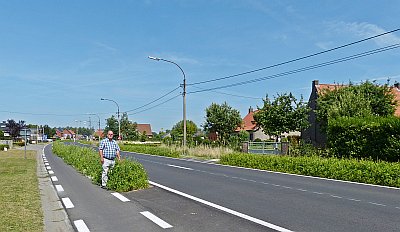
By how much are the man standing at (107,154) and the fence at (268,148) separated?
44.9 feet

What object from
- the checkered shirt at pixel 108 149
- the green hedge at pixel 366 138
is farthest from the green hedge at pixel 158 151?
the checkered shirt at pixel 108 149

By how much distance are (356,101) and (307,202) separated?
69.0 feet

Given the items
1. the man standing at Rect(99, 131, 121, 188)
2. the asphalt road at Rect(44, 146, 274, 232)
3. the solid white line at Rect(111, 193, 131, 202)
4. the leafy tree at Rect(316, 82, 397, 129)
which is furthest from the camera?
the leafy tree at Rect(316, 82, 397, 129)

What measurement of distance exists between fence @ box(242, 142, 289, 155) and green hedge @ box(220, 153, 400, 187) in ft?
9.57

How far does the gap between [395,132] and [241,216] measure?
11.6 metres

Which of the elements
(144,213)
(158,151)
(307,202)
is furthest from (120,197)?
(158,151)

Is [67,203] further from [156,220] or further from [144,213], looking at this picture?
[156,220]

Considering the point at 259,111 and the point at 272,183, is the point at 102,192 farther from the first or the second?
the point at 259,111

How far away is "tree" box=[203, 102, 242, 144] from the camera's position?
153 feet

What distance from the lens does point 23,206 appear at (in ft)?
27.8

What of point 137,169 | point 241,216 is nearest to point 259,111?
point 137,169

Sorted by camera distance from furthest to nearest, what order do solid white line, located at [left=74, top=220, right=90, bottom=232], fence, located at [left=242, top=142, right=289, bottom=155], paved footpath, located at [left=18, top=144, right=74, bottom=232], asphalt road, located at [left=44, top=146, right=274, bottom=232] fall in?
fence, located at [left=242, top=142, right=289, bottom=155], paved footpath, located at [left=18, top=144, right=74, bottom=232], asphalt road, located at [left=44, top=146, right=274, bottom=232], solid white line, located at [left=74, top=220, right=90, bottom=232]

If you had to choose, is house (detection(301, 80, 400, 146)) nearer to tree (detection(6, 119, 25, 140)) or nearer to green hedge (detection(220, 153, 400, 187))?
green hedge (detection(220, 153, 400, 187))

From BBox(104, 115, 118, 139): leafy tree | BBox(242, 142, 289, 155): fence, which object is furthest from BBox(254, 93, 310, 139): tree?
BBox(104, 115, 118, 139): leafy tree
